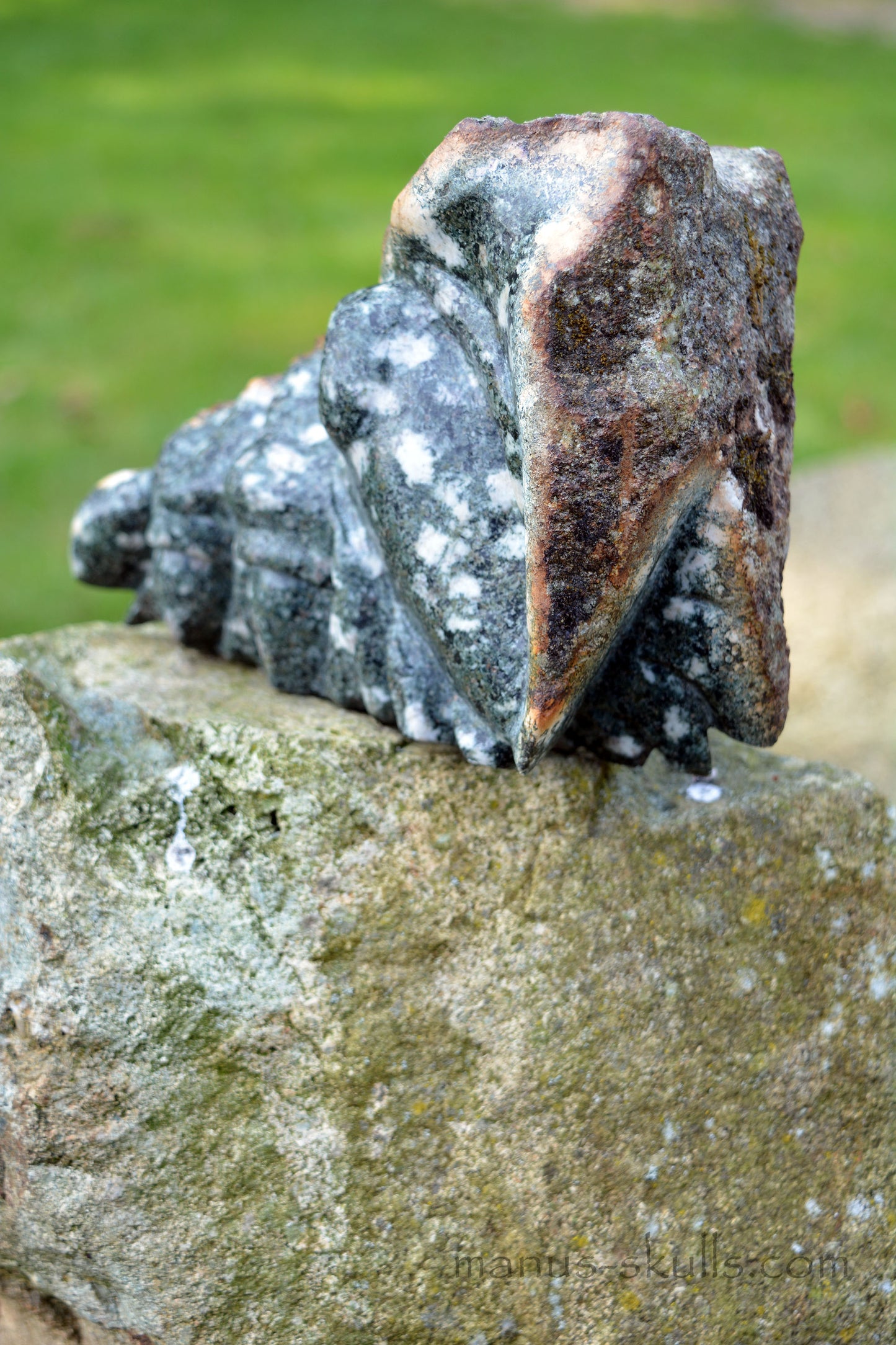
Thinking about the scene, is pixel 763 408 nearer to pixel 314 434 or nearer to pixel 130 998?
pixel 314 434

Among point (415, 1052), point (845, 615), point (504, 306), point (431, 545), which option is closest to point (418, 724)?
point (431, 545)

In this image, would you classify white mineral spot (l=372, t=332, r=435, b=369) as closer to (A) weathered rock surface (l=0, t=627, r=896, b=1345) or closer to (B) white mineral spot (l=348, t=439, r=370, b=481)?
(B) white mineral spot (l=348, t=439, r=370, b=481)

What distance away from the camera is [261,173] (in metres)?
4.68

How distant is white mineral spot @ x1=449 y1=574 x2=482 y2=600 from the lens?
117 cm

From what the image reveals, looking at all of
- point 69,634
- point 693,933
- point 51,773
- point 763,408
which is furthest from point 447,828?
point 69,634

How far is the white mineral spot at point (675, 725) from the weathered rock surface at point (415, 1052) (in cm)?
9

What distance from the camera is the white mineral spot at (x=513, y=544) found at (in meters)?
1.15

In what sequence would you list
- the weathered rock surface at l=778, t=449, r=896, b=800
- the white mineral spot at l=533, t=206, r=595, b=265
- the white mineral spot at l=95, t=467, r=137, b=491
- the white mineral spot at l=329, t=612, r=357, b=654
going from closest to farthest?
the white mineral spot at l=533, t=206, r=595, b=265
the white mineral spot at l=329, t=612, r=357, b=654
the white mineral spot at l=95, t=467, r=137, b=491
the weathered rock surface at l=778, t=449, r=896, b=800

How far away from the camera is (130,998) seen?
1179 millimetres

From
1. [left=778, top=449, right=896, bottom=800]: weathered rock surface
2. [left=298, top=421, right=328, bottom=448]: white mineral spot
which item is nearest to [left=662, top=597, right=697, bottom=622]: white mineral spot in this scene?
[left=298, top=421, right=328, bottom=448]: white mineral spot

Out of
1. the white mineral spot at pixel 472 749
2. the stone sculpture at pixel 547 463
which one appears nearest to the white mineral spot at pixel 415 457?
the stone sculpture at pixel 547 463

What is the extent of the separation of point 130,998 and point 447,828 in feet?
1.09

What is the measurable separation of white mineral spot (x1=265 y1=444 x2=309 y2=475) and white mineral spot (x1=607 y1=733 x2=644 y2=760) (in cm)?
43

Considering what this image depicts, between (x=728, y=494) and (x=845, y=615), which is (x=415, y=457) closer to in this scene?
(x=728, y=494)
